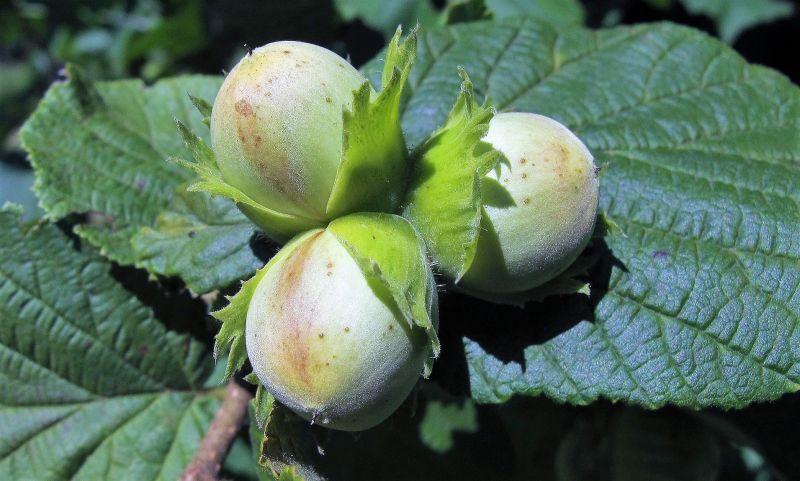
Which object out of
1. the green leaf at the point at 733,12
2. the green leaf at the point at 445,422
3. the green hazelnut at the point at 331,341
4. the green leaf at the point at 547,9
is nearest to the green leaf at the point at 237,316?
the green hazelnut at the point at 331,341

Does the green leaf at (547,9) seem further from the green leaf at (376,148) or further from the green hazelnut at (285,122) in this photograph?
the green hazelnut at (285,122)

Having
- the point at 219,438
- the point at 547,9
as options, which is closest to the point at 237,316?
the point at 219,438

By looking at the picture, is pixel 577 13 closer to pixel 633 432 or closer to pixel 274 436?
pixel 633 432

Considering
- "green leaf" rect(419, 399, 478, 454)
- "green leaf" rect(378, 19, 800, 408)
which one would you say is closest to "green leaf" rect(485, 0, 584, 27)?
"green leaf" rect(378, 19, 800, 408)

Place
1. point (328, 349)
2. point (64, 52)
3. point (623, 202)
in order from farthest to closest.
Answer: point (64, 52)
point (623, 202)
point (328, 349)

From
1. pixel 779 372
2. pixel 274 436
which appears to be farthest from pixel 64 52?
pixel 779 372

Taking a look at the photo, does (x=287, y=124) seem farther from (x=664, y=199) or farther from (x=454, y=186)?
(x=664, y=199)

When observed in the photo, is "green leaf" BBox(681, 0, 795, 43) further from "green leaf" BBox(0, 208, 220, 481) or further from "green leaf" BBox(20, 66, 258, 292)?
"green leaf" BBox(0, 208, 220, 481)
